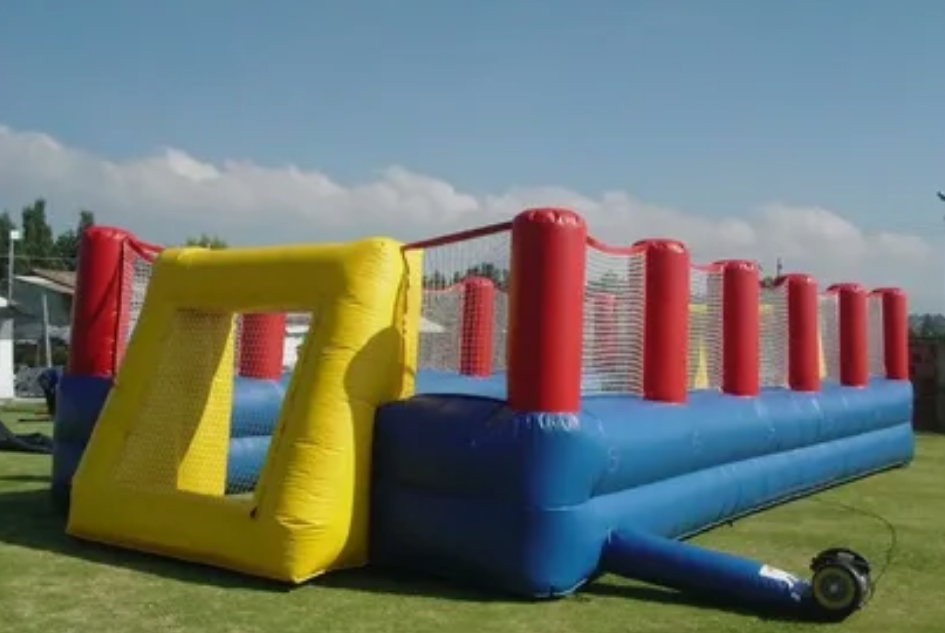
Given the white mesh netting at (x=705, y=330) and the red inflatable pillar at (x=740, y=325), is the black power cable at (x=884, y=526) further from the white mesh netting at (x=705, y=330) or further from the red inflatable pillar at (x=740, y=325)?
the white mesh netting at (x=705, y=330)

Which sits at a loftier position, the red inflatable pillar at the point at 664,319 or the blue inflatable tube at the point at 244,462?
the red inflatable pillar at the point at 664,319

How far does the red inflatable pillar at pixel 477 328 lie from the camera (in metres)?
9.53

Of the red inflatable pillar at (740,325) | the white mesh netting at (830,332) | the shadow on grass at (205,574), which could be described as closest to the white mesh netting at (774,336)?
the white mesh netting at (830,332)

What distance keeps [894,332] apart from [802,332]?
3.17 meters

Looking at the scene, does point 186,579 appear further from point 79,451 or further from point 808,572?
point 808,572

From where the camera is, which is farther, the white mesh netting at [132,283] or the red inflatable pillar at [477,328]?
the red inflatable pillar at [477,328]

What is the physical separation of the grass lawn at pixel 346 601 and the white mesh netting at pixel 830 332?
4679 mm

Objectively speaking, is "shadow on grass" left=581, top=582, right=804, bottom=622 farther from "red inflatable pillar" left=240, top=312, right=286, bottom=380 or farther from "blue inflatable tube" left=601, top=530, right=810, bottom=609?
"red inflatable pillar" left=240, top=312, right=286, bottom=380

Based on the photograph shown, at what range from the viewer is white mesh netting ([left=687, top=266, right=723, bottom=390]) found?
28.3 ft

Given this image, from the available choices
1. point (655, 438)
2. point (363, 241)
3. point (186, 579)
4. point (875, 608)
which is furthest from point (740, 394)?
point (186, 579)

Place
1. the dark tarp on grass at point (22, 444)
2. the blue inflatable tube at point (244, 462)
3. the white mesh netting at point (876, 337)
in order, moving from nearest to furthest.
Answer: the blue inflatable tube at point (244, 462) → the dark tarp on grass at point (22, 444) → the white mesh netting at point (876, 337)

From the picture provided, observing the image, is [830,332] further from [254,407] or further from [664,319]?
[254,407]

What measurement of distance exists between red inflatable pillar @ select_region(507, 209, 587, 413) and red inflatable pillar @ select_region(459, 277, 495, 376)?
11.6ft

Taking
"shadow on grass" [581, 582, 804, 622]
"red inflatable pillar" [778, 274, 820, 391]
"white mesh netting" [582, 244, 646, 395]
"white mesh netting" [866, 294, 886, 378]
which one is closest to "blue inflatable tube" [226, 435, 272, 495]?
"white mesh netting" [582, 244, 646, 395]
